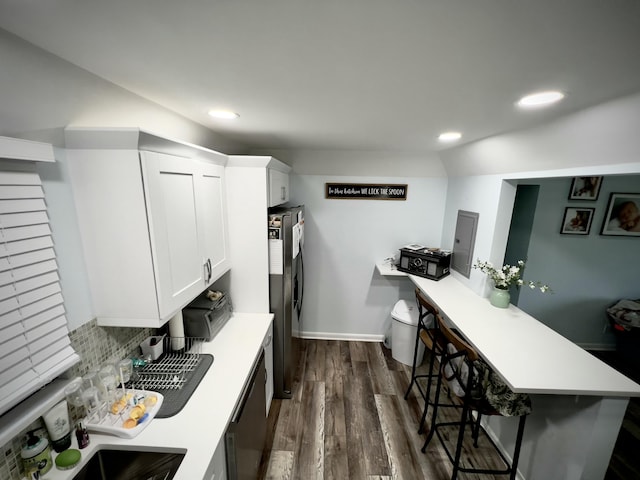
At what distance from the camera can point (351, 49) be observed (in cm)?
73

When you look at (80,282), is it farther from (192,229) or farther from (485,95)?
(485,95)

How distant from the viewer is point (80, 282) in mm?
1072

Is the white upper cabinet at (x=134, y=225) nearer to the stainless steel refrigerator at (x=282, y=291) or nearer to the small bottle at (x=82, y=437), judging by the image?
the small bottle at (x=82, y=437)

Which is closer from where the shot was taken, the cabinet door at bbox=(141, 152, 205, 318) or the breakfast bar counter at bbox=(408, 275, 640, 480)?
the cabinet door at bbox=(141, 152, 205, 318)

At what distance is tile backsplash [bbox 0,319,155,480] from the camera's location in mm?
844

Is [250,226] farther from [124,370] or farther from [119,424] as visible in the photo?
[119,424]

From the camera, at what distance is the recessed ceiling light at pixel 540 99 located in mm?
1001

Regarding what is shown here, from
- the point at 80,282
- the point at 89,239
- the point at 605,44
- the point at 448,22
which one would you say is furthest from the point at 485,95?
the point at 80,282

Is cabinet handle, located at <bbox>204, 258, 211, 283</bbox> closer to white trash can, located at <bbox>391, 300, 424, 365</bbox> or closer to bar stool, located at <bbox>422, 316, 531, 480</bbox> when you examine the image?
bar stool, located at <bbox>422, 316, 531, 480</bbox>

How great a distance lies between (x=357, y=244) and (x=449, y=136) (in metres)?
1.52

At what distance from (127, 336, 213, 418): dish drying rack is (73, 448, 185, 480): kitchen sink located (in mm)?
147

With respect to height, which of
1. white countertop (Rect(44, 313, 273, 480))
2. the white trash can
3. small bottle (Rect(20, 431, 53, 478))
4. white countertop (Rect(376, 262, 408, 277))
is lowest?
the white trash can

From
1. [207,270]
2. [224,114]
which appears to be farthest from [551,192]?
[207,270]

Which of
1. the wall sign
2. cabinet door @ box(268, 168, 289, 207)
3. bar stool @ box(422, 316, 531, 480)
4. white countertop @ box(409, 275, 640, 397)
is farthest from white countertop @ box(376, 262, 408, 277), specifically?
cabinet door @ box(268, 168, 289, 207)
